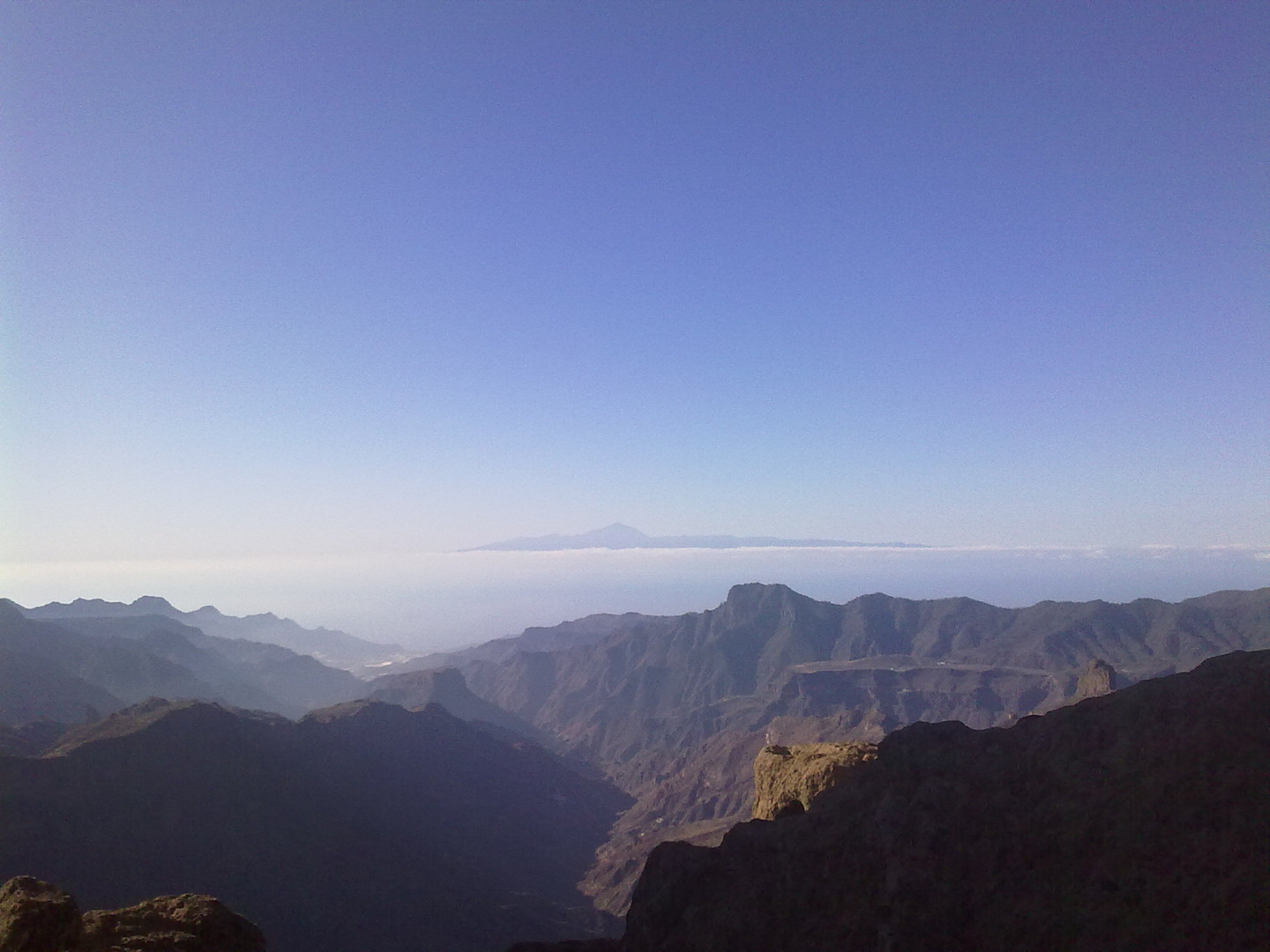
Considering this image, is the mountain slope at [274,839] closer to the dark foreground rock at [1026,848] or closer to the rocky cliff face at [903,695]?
the rocky cliff face at [903,695]

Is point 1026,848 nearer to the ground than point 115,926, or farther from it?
nearer to the ground

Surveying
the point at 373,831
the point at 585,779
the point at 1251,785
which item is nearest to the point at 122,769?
the point at 373,831

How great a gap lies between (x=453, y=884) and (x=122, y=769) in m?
37.5

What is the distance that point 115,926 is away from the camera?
58.6 ft

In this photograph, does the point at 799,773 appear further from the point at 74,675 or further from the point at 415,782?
the point at 74,675

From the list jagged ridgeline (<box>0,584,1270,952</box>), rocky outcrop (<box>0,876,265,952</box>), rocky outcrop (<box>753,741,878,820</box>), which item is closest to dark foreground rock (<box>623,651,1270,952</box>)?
jagged ridgeline (<box>0,584,1270,952</box>)

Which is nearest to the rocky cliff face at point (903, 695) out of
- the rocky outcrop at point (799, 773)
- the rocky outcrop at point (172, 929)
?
the rocky outcrop at point (799, 773)

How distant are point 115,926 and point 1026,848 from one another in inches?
1149

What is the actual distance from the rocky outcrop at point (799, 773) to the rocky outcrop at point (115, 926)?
24720 millimetres

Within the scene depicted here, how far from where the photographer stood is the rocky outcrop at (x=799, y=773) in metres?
33.9

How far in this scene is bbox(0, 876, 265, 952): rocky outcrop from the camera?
15086 millimetres

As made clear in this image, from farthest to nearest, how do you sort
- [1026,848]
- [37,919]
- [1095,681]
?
[1095,681] < [1026,848] < [37,919]

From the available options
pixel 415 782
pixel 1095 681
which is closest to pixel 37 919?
pixel 1095 681

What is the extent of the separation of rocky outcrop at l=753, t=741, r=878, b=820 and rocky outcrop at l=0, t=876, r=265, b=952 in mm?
24720
